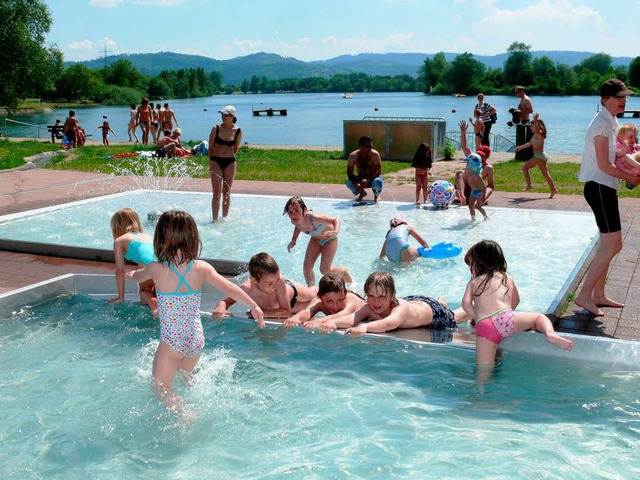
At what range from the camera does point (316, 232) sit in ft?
24.3

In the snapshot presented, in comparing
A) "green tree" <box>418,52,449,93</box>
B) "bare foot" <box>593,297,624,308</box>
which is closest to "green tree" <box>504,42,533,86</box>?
"green tree" <box>418,52,449,93</box>

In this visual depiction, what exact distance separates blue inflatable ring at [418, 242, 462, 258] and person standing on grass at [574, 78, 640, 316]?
2.43 m

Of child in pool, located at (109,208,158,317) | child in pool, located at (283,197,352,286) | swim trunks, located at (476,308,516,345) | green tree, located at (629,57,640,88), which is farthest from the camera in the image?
green tree, located at (629,57,640,88)

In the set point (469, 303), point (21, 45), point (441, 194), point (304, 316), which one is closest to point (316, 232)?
point (304, 316)

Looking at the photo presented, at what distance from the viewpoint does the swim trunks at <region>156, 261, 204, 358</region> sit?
4406 mm

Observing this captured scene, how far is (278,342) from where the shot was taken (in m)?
5.81

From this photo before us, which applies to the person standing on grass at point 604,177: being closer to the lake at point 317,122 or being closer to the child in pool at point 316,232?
the child in pool at point 316,232

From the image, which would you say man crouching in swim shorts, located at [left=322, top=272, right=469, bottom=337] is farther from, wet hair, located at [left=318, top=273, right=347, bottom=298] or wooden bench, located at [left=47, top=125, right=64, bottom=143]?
wooden bench, located at [left=47, top=125, right=64, bottom=143]

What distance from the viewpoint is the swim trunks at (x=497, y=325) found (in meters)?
4.99

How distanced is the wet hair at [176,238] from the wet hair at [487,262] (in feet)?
6.95

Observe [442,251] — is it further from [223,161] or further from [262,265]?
[223,161]

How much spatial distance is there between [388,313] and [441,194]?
6220 mm

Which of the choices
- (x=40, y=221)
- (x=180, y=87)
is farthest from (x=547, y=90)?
(x=40, y=221)

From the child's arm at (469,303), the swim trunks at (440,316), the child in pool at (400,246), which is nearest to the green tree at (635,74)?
the child in pool at (400,246)
